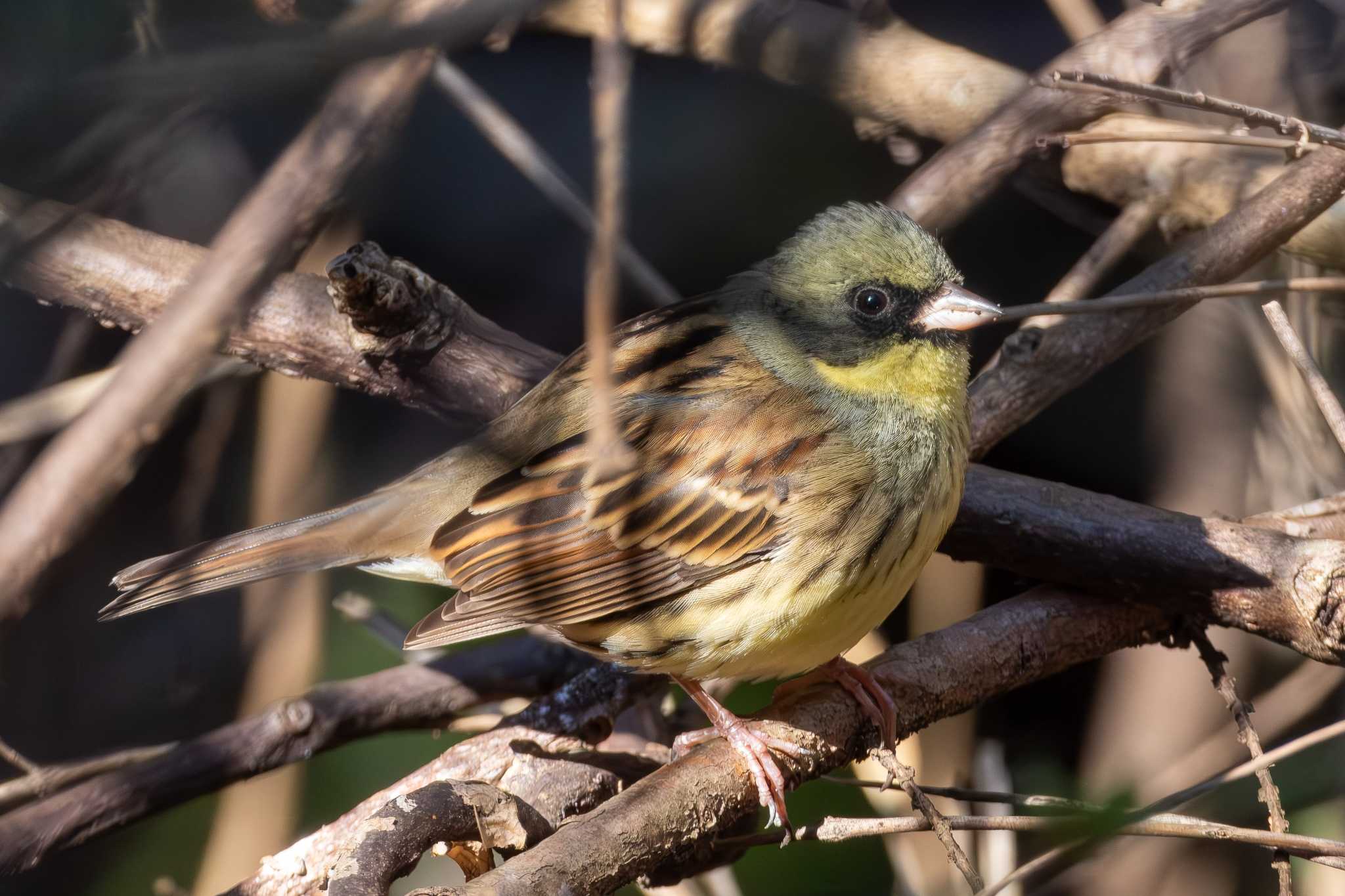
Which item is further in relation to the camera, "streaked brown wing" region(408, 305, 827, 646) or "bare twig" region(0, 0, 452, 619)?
"streaked brown wing" region(408, 305, 827, 646)

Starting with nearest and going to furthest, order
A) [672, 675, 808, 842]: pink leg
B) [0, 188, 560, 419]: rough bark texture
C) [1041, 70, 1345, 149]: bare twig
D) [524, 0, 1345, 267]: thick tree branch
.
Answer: [1041, 70, 1345, 149]: bare twig < [672, 675, 808, 842]: pink leg < [0, 188, 560, 419]: rough bark texture < [524, 0, 1345, 267]: thick tree branch

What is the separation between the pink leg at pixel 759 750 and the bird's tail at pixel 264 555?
0.72 m

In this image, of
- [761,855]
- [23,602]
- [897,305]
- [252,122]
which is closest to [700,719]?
[761,855]

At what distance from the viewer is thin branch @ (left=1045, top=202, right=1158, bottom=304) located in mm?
2959

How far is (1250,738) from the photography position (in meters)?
2.20

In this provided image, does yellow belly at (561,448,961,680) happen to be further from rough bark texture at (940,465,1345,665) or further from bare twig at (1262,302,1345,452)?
bare twig at (1262,302,1345,452)

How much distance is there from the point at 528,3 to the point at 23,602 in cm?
71

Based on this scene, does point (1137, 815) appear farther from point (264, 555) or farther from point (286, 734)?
point (286, 734)

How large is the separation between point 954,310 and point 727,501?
59 cm

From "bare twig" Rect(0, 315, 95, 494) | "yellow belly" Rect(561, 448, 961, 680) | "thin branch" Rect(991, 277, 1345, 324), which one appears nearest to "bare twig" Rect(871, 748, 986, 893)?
"yellow belly" Rect(561, 448, 961, 680)

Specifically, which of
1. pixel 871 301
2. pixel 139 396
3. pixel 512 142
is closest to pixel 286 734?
pixel 512 142

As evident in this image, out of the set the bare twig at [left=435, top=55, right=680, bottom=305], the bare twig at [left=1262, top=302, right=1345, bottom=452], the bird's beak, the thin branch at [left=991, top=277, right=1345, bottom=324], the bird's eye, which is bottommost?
the bare twig at [left=1262, top=302, right=1345, bottom=452]

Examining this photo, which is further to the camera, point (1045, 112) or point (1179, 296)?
point (1045, 112)

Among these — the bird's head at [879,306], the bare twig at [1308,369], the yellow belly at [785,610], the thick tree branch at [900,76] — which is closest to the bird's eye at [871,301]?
the bird's head at [879,306]
